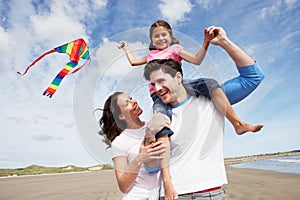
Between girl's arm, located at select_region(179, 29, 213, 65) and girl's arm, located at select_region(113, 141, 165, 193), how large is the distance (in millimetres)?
720

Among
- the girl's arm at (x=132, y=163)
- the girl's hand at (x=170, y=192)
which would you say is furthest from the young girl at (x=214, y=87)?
the girl's hand at (x=170, y=192)

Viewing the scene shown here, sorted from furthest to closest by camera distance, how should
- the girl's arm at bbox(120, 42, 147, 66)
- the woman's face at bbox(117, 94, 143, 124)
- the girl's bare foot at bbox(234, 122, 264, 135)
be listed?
the girl's arm at bbox(120, 42, 147, 66) → the woman's face at bbox(117, 94, 143, 124) → the girl's bare foot at bbox(234, 122, 264, 135)


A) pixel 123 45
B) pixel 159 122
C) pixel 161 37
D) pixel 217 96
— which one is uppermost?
pixel 161 37

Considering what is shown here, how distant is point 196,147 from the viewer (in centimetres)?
196

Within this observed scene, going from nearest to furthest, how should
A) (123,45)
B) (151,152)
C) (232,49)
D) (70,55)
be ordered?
(232,49) < (151,152) < (123,45) < (70,55)

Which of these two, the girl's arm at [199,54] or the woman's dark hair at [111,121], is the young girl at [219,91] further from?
the woman's dark hair at [111,121]

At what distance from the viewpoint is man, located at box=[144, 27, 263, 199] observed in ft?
6.29

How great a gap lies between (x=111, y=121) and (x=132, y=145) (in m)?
0.37

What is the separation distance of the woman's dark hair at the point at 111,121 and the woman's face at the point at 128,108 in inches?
2.0

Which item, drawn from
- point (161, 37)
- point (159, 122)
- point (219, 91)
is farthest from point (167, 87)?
point (161, 37)

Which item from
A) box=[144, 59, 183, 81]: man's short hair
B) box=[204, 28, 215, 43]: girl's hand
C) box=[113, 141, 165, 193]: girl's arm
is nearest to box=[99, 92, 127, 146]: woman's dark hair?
box=[113, 141, 165, 193]: girl's arm

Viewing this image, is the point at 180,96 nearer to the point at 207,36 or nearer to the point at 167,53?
the point at 207,36

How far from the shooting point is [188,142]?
196 centimetres

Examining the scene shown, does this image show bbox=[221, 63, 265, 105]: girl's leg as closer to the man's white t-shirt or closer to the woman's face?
the man's white t-shirt
